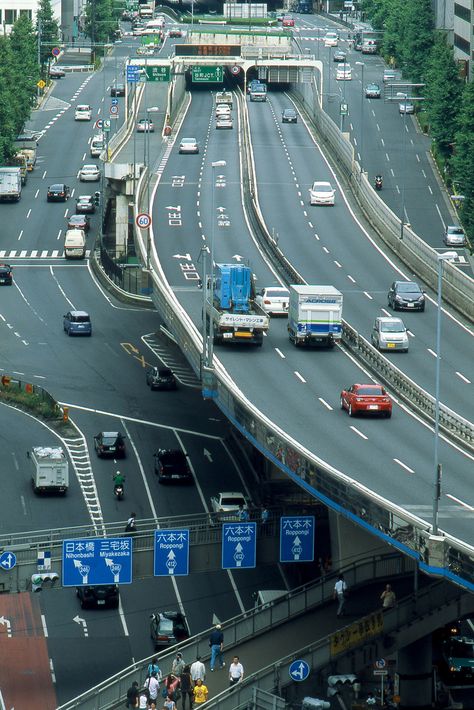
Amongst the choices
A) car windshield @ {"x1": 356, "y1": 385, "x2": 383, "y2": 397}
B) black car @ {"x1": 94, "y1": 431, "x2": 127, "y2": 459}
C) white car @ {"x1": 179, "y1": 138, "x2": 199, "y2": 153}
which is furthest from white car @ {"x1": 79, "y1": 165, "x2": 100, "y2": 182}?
car windshield @ {"x1": 356, "y1": 385, "x2": 383, "y2": 397}

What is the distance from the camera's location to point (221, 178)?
484 ft

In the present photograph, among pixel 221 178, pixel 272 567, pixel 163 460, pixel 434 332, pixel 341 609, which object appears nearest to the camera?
pixel 341 609

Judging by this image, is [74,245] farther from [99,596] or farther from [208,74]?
[99,596]

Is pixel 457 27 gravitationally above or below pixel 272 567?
above

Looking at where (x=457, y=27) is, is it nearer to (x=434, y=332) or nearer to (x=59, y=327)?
(x=59, y=327)

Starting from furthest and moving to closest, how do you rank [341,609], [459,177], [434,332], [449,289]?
1. [459,177]
2. [449,289]
3. [434,332]
4. [341,609]

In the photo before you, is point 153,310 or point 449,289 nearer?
point 449,289

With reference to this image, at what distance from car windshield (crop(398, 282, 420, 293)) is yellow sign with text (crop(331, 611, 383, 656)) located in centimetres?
4290

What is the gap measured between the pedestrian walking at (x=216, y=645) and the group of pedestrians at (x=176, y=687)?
0.77 m

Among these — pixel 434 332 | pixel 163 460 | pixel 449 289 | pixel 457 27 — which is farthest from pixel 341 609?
pixel 457 27

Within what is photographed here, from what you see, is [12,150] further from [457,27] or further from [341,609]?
[341,609]

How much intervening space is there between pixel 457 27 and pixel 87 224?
150 ft

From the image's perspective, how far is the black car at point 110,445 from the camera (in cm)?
9638

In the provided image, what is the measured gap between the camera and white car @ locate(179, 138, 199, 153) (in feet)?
520
